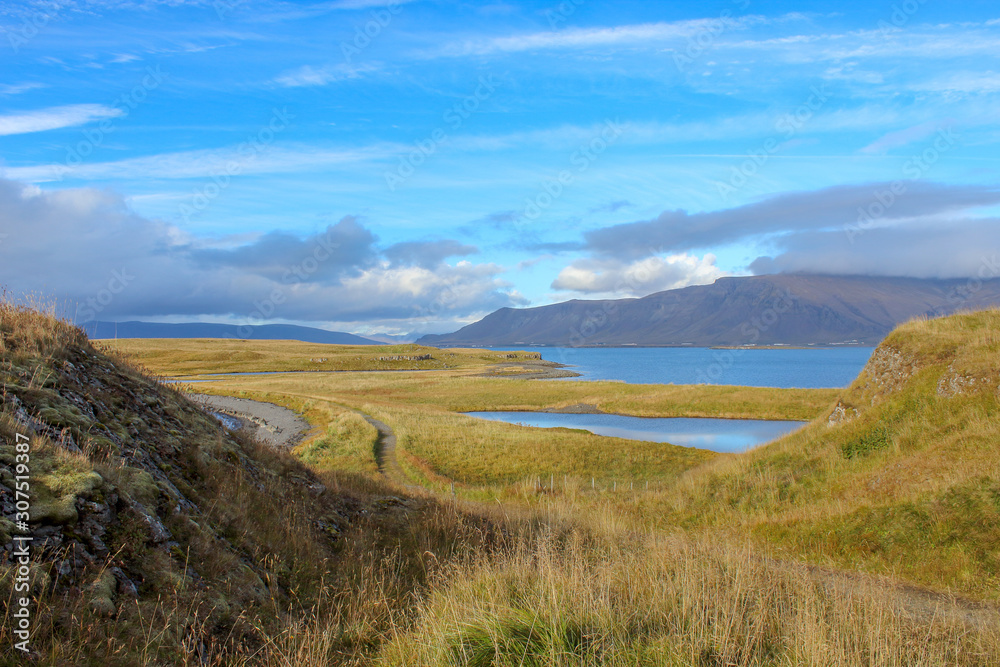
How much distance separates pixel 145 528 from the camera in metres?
6.30

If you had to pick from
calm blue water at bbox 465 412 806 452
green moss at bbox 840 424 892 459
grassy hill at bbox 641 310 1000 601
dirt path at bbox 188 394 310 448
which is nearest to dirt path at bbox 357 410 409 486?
dirt path at bbox 188 394 310 448

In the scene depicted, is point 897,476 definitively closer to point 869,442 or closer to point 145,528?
point 869,442

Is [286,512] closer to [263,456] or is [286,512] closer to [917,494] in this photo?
[263,456]

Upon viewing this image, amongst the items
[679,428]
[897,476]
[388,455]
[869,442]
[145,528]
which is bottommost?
[679,428]

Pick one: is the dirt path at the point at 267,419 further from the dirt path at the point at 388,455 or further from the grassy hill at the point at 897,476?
the grassy hill at the point at 897,476

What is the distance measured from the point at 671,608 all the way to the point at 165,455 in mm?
8167

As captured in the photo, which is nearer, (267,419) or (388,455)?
(388,455)

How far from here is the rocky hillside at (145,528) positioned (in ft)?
16.5

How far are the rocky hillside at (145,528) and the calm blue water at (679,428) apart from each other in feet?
137

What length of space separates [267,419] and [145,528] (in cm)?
5244

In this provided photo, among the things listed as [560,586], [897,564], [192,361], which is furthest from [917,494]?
[192,361]

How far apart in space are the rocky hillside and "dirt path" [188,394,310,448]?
2776 cm

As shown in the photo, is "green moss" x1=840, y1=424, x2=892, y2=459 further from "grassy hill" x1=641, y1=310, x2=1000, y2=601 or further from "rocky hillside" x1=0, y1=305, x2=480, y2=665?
"rocky hillside" x1=0, y1=305, x2=480, y2=665

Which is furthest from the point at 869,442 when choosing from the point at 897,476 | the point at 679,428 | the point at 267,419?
the point at 267,419
